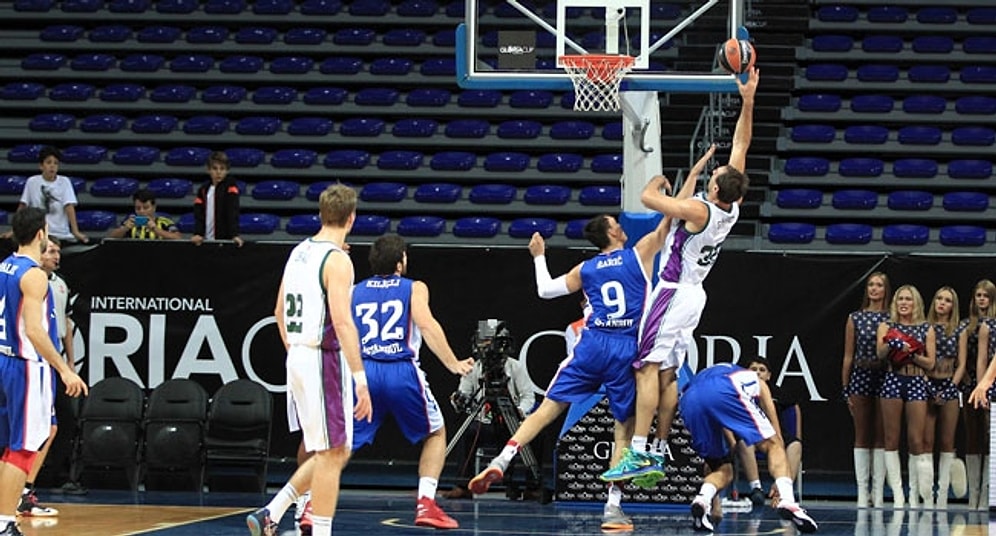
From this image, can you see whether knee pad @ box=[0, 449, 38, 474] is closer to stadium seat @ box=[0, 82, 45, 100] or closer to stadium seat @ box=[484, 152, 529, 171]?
stadium seat @ box=[484, 152, 529, 171]

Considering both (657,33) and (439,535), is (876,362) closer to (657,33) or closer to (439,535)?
(657,33)

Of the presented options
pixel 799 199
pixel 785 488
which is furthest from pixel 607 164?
pixel 785 488

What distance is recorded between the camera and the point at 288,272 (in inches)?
371

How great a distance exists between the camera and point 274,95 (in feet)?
73.2

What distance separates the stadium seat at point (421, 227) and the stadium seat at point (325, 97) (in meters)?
2.61

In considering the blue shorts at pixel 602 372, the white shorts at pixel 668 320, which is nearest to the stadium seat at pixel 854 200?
the blue shorts at pixel 602 372

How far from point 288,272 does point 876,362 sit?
7.27m

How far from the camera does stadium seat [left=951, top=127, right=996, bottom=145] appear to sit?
20.8 meters

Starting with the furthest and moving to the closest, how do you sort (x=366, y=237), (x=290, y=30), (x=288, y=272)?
(x=290, y=30), (x=366, y=237), (x=288, y=272)

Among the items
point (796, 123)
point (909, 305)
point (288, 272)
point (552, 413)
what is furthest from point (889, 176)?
point (288, 272)

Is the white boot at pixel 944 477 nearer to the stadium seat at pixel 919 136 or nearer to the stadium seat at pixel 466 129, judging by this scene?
the stadium seat at pixel 919 136

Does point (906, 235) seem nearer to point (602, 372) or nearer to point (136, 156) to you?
point (602, 372)

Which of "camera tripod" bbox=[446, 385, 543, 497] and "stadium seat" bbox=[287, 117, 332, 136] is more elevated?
"stadium seat" bbox=[287, 117, 332, 136]

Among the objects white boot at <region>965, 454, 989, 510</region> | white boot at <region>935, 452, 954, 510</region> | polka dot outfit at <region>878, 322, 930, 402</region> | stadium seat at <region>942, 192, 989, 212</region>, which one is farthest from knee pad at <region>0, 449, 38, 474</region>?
stadium seat at <region>942, 192, 989, 212</region>
